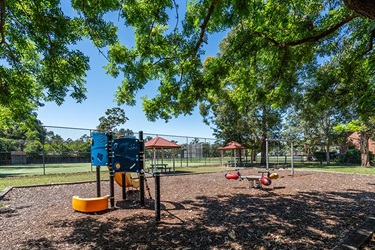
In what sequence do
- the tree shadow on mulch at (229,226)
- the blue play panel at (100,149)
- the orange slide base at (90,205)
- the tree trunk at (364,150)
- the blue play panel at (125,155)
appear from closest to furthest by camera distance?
the tree shadow on mulch at (229,226) < the orange slide base at (90,205) < the blue play panel at (125,155) < the blue play panel at (100,149) < the tree trunk at (364,150)

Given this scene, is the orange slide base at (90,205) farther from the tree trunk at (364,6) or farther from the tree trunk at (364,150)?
the tree trunk at (364,150)

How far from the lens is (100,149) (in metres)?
6.26

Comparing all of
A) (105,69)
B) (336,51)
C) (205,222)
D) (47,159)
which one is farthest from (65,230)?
(47,159)

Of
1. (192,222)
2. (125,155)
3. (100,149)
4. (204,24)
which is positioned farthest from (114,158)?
(204,24)

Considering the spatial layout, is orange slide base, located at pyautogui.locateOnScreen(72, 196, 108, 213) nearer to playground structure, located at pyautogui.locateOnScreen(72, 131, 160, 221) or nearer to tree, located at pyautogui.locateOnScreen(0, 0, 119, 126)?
playground structure, located at pyautogui.locateOnScreen(72, 131, 160, 221)

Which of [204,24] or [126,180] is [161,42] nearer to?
[204,24]

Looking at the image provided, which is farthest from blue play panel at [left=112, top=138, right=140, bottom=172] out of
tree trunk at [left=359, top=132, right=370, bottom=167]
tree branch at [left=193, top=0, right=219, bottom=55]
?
tree trunk at [left=359, top=132, right=370, bottom=167]

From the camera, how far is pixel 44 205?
641 centimetres

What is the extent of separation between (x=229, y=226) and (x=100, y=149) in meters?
3.82

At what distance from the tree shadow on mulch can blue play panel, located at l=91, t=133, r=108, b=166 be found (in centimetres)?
155

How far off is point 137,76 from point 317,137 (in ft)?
98.7

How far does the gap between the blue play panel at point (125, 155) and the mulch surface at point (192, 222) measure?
105cm

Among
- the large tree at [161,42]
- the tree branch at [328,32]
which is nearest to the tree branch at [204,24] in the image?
the large tree at [161,42]

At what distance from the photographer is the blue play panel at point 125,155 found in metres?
5.88
